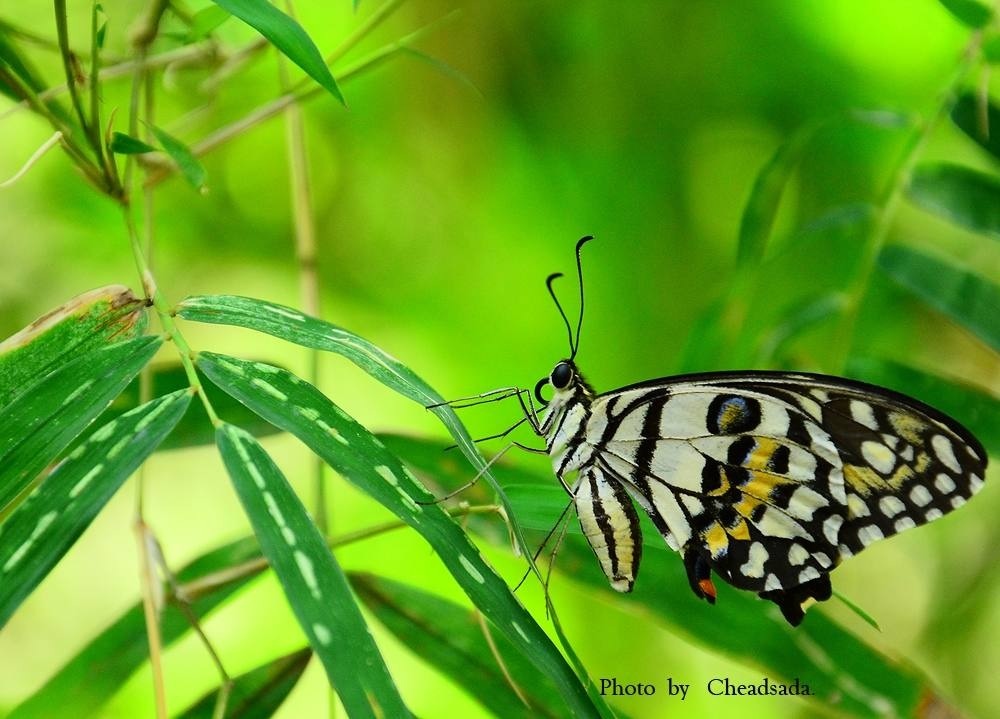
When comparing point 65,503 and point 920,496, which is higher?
point 920,496

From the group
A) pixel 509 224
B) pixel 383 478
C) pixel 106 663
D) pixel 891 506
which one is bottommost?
pixel 106 663

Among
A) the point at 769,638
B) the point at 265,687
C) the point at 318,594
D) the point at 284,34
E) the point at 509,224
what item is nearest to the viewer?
the point at 318,594

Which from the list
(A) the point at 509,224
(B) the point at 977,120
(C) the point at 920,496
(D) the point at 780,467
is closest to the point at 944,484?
(C) the point at 920,496

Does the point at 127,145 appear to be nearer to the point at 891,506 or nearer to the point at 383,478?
the point at 383,478

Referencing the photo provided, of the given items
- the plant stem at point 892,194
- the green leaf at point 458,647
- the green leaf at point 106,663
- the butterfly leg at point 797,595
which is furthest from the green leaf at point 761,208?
the green leaf at point 106,663

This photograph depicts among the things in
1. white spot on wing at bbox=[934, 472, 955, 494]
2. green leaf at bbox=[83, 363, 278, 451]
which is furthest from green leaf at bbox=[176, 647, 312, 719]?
white spot on wing at bbox=[934, 472, 955, 494]

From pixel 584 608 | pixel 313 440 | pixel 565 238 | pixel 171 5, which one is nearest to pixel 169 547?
pixel 584 608
